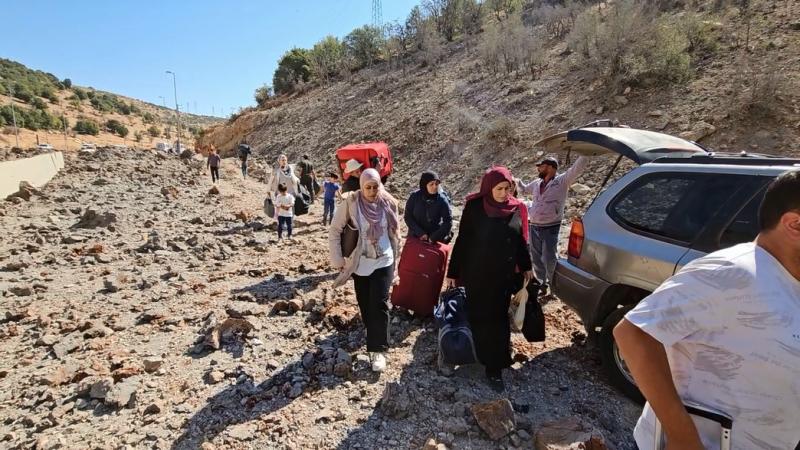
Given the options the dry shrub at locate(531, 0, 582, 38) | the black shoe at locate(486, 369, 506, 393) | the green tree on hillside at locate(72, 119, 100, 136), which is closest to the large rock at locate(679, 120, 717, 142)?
the black shoe at locate(486, 369, 506, 393)

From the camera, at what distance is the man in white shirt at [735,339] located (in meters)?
1.08

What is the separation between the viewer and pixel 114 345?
4387mm

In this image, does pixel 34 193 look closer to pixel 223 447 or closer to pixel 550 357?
pixel 223 447

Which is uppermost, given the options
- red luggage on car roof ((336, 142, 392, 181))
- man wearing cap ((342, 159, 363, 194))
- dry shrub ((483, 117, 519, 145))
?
dry shrub ((483, 117, 519, 145))

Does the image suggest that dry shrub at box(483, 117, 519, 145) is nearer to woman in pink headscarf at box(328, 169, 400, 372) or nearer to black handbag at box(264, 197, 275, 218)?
black handbag at box(264, 197, 275, 218)

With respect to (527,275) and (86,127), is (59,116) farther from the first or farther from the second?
(527,275)

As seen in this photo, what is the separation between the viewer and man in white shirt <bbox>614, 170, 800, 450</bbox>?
1077 mm

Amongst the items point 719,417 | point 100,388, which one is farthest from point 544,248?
point 100,388

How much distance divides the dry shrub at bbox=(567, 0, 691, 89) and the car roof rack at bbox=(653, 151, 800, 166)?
943cm

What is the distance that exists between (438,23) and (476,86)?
12.4m

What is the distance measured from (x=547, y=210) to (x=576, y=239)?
1.32m

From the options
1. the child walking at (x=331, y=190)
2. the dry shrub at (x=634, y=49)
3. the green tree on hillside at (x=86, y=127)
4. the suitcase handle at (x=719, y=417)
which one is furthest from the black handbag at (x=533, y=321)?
the green tree on hillside at (x=86, y=127)

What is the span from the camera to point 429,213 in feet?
14.3

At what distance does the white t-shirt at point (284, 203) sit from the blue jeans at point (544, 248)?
447 centimetres
